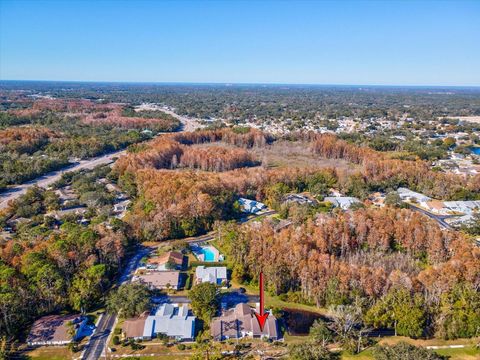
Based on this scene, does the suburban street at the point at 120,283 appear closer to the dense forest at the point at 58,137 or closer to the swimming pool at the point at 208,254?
the swimming pool at the point at 208,254

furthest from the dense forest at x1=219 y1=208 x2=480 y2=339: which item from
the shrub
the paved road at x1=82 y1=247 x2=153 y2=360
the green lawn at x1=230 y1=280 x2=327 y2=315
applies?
the shrub

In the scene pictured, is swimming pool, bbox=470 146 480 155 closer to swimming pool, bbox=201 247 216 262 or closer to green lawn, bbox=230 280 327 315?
green lawn, bbox=230 280 327 315

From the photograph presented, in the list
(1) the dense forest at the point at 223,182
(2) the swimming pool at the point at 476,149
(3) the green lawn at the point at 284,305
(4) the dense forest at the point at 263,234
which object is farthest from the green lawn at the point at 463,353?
(2) the swimming pool at the point at 476,149

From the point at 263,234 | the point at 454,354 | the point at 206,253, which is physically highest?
the point at 263,234

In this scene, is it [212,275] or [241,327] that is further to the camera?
[212,275]

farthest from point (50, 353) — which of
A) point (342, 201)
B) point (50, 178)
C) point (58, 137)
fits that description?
point (58, 137)

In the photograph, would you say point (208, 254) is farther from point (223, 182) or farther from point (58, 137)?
point (58, 137)

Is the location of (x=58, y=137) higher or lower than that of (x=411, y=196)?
higher
